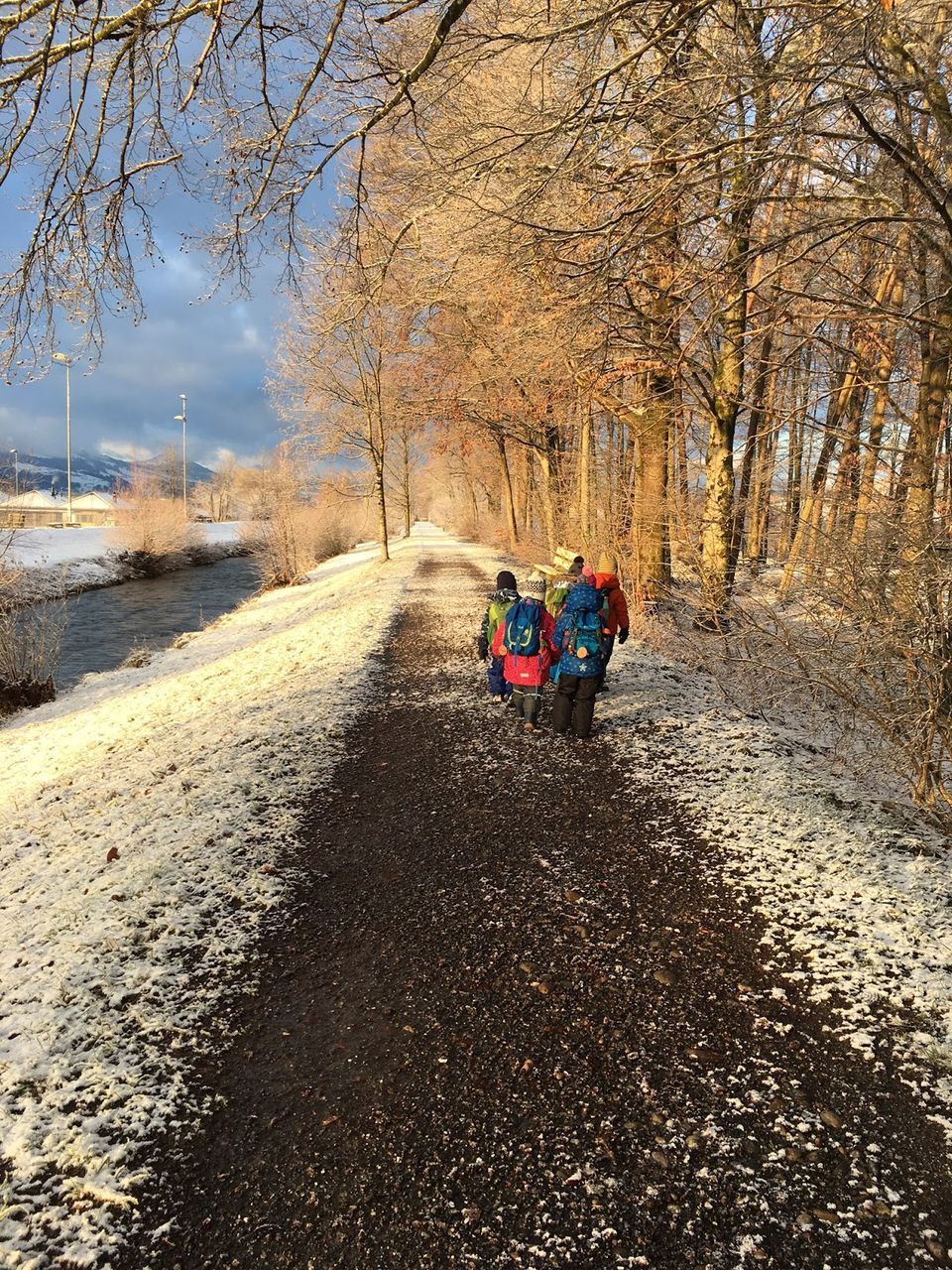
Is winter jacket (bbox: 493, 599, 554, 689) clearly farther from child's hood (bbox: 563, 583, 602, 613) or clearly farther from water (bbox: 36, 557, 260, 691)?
water (bbox: 36, 557, 260, 691)

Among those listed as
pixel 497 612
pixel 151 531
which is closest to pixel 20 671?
pixel 497 612

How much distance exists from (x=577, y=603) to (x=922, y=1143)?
15.3 feet

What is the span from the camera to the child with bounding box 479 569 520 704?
282 inches

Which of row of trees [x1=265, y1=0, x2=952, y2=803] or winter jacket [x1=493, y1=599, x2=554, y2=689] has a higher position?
row of trees [x1=265, y1=0, x2=952, y2=803]

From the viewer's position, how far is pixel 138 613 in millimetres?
23844

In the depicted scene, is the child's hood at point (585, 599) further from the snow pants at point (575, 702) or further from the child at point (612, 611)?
the snow pants at point (575, 702)

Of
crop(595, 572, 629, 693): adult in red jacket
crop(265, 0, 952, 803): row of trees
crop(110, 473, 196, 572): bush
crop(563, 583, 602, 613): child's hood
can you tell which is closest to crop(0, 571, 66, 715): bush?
crop(265, 0, 952, 803): row of trees

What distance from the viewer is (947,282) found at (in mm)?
5383

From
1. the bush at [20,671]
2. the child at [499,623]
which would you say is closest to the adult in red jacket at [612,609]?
the child at [499,623]

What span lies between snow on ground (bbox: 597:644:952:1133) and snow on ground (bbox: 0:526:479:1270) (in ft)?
9.45

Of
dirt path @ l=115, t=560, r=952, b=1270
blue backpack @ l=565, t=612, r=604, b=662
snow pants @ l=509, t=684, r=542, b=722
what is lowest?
dirt path @ l=115, t=560, r=952, b=1270

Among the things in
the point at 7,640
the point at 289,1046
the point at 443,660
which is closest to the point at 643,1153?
the point at 289,1046

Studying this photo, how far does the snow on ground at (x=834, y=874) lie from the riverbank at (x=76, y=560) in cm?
2228

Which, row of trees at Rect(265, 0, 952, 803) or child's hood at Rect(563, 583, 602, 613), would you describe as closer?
row of trees at Rect(265, 0, 952, 803)
